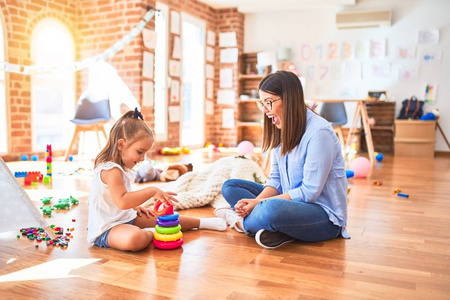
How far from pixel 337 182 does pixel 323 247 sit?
0.87 ft

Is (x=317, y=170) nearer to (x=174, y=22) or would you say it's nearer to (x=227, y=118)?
(x=174, y=22)

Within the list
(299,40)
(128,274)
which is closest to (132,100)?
(299,40)

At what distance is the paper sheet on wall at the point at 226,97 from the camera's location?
7082 mm

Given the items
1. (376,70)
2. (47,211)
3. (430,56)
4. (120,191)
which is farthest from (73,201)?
Answer: (430,56)

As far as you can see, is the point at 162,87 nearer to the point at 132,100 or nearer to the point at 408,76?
the point at 132,100

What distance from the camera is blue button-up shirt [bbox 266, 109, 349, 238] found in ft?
5.49

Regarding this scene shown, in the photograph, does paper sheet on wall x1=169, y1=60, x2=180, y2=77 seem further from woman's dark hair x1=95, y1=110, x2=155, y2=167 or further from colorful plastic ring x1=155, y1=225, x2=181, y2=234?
colorful plastic ring x1=155, y1=225, x2=181, y2=234

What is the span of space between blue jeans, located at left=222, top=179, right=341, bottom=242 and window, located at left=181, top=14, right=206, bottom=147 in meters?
4.73

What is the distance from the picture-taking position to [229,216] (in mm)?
2088

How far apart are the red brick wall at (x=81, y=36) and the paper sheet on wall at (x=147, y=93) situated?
0.20 ft

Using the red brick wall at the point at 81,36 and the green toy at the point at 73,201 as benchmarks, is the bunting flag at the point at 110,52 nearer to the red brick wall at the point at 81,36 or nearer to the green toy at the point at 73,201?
the red brick wall at the point at 81,36

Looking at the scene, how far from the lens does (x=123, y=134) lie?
1.67 metres

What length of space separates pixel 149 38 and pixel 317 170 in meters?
4.05

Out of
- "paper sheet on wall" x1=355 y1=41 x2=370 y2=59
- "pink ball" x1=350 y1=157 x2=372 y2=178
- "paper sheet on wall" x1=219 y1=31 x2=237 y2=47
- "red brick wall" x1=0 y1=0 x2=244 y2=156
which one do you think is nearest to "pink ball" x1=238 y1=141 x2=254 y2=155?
"red brick wall" x1=0 y1=0 x2=244 y2=156
